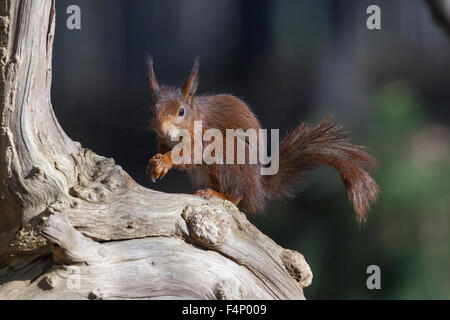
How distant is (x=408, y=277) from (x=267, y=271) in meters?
1.29

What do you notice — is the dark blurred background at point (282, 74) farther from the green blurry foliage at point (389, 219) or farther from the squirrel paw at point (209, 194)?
the squirrel paw at point (209, 194)

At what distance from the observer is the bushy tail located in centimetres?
179

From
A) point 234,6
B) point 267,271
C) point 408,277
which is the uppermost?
point 234,6

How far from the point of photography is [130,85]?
9.46 ft

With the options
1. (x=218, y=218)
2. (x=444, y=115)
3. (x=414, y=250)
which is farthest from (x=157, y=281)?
(x=444, y=115)

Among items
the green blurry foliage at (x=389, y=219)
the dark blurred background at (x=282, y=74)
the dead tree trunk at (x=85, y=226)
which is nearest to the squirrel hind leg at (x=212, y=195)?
the dead tree trunk at (x=85, y=226)

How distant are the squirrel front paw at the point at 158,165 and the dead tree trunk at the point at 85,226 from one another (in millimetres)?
142

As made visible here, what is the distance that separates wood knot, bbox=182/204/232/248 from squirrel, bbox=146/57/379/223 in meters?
0.18

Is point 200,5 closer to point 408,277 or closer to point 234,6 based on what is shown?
point 234,6

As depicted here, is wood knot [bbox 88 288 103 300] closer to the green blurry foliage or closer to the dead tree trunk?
the dead tree trunk

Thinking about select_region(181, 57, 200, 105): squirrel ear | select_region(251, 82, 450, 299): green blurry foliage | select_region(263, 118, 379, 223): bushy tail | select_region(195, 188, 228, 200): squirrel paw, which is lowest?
select_region(251, 82, 450, 299): green blurry foliage

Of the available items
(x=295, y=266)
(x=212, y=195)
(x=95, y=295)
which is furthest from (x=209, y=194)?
(x=95, y=295)

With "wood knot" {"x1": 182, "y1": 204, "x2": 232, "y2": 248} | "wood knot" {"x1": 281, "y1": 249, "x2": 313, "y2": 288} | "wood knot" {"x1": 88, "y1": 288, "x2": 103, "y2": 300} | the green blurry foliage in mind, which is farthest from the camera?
the green blurry foliage

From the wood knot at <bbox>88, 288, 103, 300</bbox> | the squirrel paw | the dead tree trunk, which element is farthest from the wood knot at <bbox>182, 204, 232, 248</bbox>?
the wood knot at <bbox>88, 288, 103, 300</bbox>
